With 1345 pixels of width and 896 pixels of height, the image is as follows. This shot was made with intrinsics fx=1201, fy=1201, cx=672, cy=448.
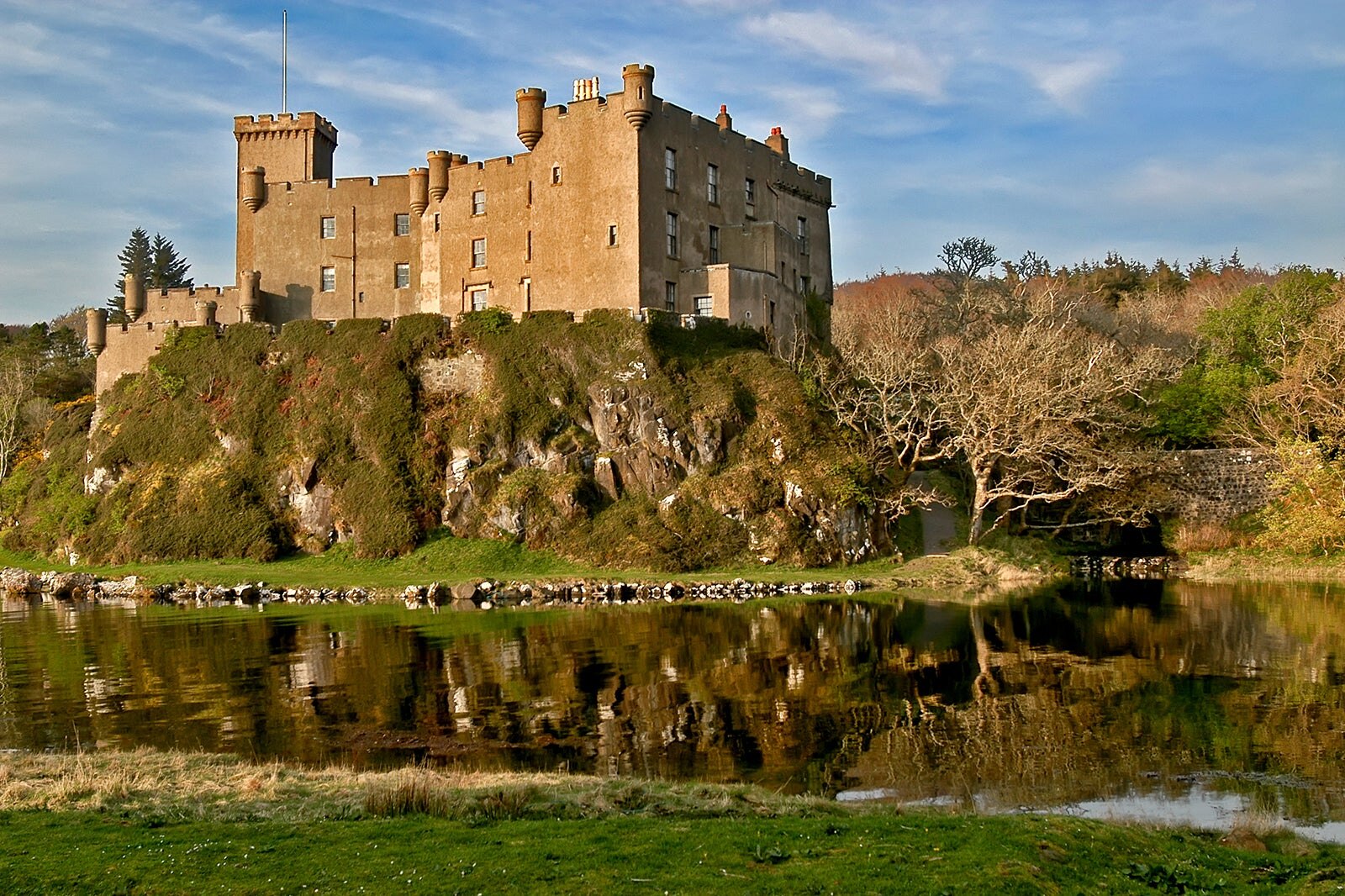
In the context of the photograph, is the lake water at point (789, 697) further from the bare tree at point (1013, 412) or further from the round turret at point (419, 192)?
the round turret at point (419, 192)

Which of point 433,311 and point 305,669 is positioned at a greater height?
point 433,311

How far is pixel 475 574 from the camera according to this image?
5238cm

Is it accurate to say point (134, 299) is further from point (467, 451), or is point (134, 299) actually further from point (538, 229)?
point (467, 451)

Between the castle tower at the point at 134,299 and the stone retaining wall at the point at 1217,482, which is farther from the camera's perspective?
the castle tower at the point at 134,299

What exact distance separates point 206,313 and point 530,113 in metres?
23.0

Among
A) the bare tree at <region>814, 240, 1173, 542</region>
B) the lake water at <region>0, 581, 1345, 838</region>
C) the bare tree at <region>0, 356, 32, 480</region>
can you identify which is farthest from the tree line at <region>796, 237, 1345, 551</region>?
the bare tree at <region>0, 356, 32, 480</region>

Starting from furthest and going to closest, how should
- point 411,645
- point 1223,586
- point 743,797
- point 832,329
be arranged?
point 832,329 < point 1223,586 < point 411,645 < point 743,797

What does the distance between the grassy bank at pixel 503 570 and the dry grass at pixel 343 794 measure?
3187 centimetres

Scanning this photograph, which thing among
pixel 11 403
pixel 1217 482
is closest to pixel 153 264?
pixel 11 403

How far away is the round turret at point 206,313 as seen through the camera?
232ft

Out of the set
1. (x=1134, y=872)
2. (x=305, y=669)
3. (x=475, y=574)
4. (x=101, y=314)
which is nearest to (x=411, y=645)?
(x=305, y=669)

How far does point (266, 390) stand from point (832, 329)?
110ft

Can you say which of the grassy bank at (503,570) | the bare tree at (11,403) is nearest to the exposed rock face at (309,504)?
the grassy bank at (503,570)

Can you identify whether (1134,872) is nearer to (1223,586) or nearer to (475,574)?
(1223,586)
